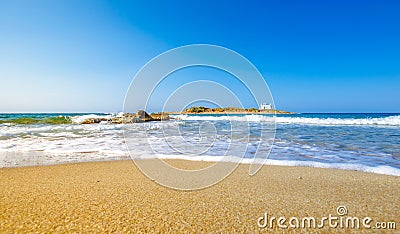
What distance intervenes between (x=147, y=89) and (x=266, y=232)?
2898mm

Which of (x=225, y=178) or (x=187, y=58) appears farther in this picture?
(x=187, y=58)

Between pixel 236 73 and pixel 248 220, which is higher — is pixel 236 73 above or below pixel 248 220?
above

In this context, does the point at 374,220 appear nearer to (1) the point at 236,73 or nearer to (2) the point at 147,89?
(1) the point at 236,73

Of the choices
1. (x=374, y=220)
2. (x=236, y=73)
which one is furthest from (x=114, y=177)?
(x=374, y=220)

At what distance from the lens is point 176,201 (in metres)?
2.38

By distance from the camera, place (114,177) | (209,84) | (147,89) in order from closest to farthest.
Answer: (114,177), (147,89), (209,84)

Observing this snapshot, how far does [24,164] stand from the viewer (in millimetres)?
4324

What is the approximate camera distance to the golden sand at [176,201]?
188cm

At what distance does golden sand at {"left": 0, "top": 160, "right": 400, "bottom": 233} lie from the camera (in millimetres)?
1883

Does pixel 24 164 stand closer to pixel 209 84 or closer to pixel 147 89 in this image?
pixel 147 89

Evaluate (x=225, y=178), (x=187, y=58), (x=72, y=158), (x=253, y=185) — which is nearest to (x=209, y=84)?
(x=187, y=58)

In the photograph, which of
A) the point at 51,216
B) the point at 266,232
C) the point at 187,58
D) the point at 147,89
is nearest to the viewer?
the point at 266,232

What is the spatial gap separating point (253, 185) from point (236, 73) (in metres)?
2.04

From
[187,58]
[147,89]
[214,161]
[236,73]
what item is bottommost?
[214,161]
